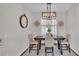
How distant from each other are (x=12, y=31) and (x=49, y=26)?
2.01ft

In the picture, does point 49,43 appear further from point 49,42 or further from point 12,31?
point 12,31

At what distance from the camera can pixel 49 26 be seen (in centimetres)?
202

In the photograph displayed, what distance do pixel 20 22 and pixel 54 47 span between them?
2.31 feet

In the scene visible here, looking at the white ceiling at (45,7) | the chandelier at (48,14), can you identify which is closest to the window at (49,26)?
the chandelier at (48,14)

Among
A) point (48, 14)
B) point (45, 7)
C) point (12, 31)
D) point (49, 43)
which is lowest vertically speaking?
point (49, 43)

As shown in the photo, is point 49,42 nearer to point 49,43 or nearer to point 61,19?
point 49,43

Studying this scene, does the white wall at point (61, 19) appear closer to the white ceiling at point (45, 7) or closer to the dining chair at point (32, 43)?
the white ceiling at point (45, 7)

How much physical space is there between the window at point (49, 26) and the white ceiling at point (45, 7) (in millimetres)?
187

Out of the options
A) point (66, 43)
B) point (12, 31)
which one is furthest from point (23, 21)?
point (66, 43)

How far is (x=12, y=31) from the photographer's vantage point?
1.95 metres

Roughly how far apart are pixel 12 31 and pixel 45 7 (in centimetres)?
66

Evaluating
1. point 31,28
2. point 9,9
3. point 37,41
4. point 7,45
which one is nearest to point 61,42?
point 37,41

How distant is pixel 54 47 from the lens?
201 cm

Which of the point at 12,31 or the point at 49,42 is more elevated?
the point at 12,31
